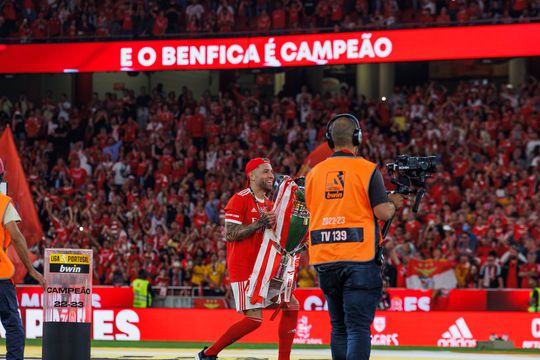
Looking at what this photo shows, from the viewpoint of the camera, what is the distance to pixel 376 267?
324 inches

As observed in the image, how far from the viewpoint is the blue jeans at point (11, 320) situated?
970cm

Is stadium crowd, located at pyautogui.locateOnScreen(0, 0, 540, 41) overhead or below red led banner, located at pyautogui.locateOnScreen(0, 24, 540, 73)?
overhead

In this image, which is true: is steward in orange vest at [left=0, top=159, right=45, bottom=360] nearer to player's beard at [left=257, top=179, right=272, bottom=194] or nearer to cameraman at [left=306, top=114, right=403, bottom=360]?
player's beard at [left=257, top=179, right=272, bottom=194]

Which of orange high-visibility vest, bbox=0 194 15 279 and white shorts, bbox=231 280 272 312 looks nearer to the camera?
orange high-visibility vest, bbox=0 194 15 279

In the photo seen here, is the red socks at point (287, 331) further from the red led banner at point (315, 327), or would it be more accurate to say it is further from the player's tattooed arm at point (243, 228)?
the red led banner at point (315, 327)

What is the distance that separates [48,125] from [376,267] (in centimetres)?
2390

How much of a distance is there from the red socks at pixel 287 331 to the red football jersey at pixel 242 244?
51 cm

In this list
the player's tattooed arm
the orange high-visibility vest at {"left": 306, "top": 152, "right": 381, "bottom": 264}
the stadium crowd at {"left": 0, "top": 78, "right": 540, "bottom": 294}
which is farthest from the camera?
the stadium crowd at {"left": 0, "top": 78, "right": 540, "bottom": 294}

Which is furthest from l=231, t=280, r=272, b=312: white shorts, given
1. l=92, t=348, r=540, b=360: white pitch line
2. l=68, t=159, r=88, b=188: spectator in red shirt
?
l=68, t=159, r=88, b=188: spectator in red shirt

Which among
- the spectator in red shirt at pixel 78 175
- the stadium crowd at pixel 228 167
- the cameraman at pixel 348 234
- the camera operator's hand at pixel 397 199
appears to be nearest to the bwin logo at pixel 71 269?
the cameraman at pixel 348 234

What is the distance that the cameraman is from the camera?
26.7ft

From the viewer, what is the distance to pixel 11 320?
31.9 ft

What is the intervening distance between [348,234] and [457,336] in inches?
426

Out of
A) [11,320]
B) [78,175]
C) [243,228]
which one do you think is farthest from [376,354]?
[78,175]
